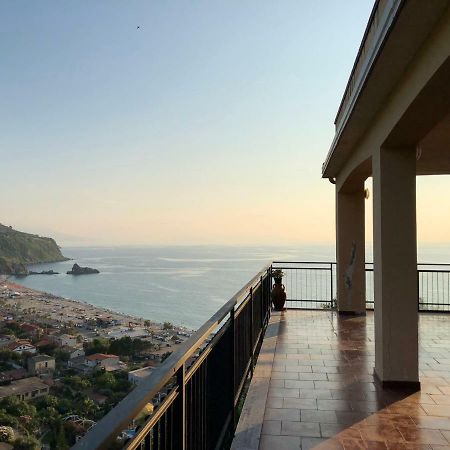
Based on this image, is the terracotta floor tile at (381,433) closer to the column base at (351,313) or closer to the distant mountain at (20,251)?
the column base at (351,313)

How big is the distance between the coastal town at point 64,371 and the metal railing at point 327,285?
3540 millimetres

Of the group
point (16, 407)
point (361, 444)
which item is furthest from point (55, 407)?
point (361, 444)

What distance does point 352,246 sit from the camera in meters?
9.91

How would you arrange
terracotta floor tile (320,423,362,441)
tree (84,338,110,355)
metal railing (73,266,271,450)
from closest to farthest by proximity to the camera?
metal railing (73,266,271,450), terracotta floor tile (320,423,362,441), tree (84,338,110,355)

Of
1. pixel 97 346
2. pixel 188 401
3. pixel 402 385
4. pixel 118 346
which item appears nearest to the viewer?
pixel 188 401

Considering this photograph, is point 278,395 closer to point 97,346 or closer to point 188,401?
point 188,401

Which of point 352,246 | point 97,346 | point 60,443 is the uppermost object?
point 352,246

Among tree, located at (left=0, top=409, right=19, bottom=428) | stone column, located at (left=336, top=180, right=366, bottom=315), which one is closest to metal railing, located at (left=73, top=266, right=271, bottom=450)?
tree, located at (left=0, top=409, right=19, bottom=428)

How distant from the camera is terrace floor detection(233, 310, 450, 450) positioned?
3668 mm

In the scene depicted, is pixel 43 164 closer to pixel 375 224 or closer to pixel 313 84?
pixel 313 84

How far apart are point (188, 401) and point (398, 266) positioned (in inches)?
146

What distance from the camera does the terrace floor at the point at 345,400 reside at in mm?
3668

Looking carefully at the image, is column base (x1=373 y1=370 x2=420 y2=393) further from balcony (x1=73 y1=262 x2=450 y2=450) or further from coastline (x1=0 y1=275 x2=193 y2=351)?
coastline (x1=0 y1=275 x2=193 y2=351)

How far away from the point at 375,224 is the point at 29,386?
223 inches
